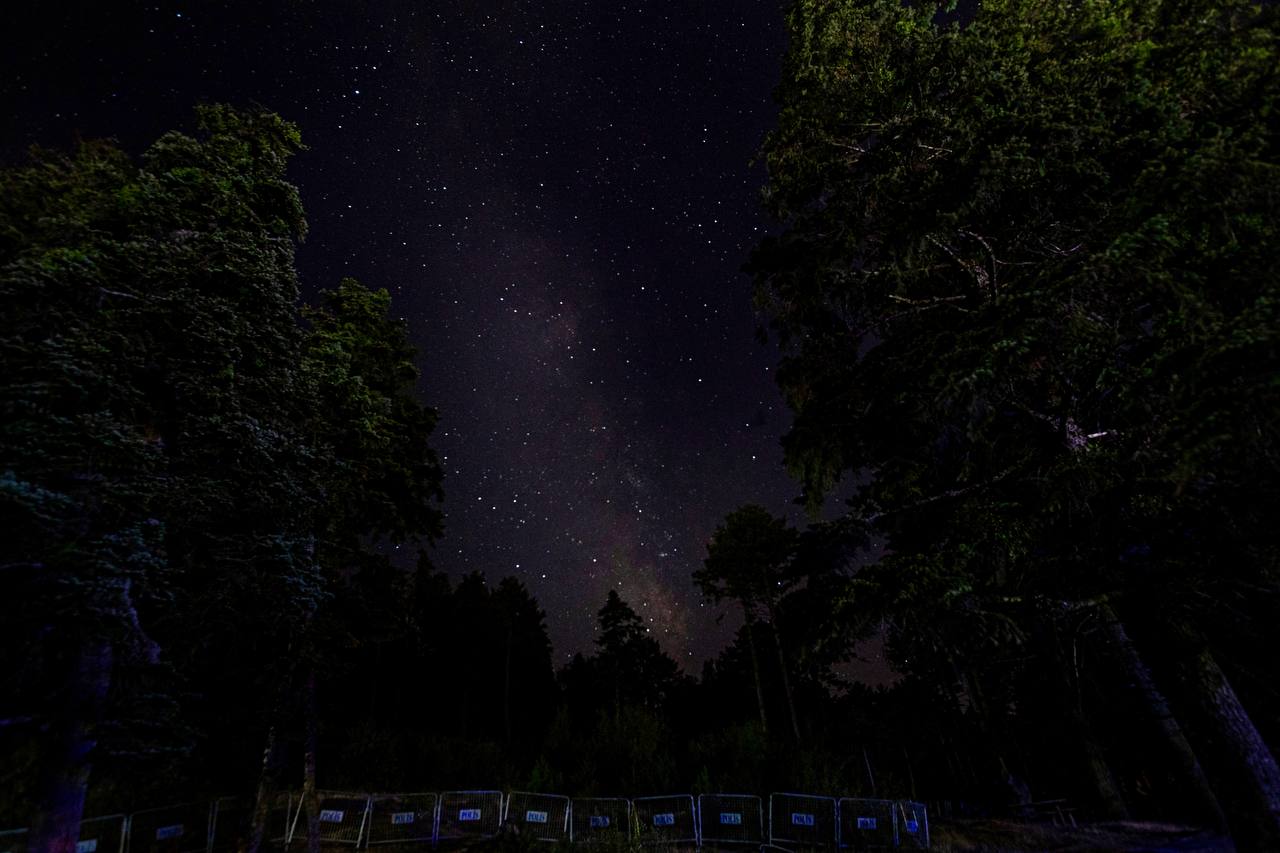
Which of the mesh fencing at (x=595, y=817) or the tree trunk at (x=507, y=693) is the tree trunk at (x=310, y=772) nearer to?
the mesh fencing at (x=595, y=817)

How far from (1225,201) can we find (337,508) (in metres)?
14.8

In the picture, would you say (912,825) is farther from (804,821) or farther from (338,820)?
(338,820)

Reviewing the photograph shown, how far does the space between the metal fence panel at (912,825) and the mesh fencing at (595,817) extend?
19.3ft

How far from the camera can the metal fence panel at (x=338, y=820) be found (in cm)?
1337

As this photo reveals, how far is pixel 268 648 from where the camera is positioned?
39.9 ft

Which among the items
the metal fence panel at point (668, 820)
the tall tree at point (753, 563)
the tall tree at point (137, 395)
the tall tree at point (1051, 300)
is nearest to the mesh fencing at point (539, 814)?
the metal fence panel at point (668, 820)

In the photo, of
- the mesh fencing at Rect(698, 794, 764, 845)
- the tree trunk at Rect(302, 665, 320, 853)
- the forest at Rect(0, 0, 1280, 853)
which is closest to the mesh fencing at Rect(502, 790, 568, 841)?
the mesh fencing at Rect(698, 794, 764, 845)

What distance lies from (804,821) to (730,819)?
1.67 m

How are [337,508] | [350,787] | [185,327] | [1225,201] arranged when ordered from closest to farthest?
[1225,201] → [185,327] → [337,508] → [350,787]

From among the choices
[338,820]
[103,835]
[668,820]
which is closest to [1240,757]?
[668,820]

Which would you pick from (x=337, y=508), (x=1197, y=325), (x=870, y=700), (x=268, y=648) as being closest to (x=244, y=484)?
(x=337, y=508)

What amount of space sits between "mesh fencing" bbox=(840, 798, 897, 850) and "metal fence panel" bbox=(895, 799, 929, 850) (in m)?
0.14

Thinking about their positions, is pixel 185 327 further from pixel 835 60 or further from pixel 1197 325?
pixel 1197 325

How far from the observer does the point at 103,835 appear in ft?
34.6
